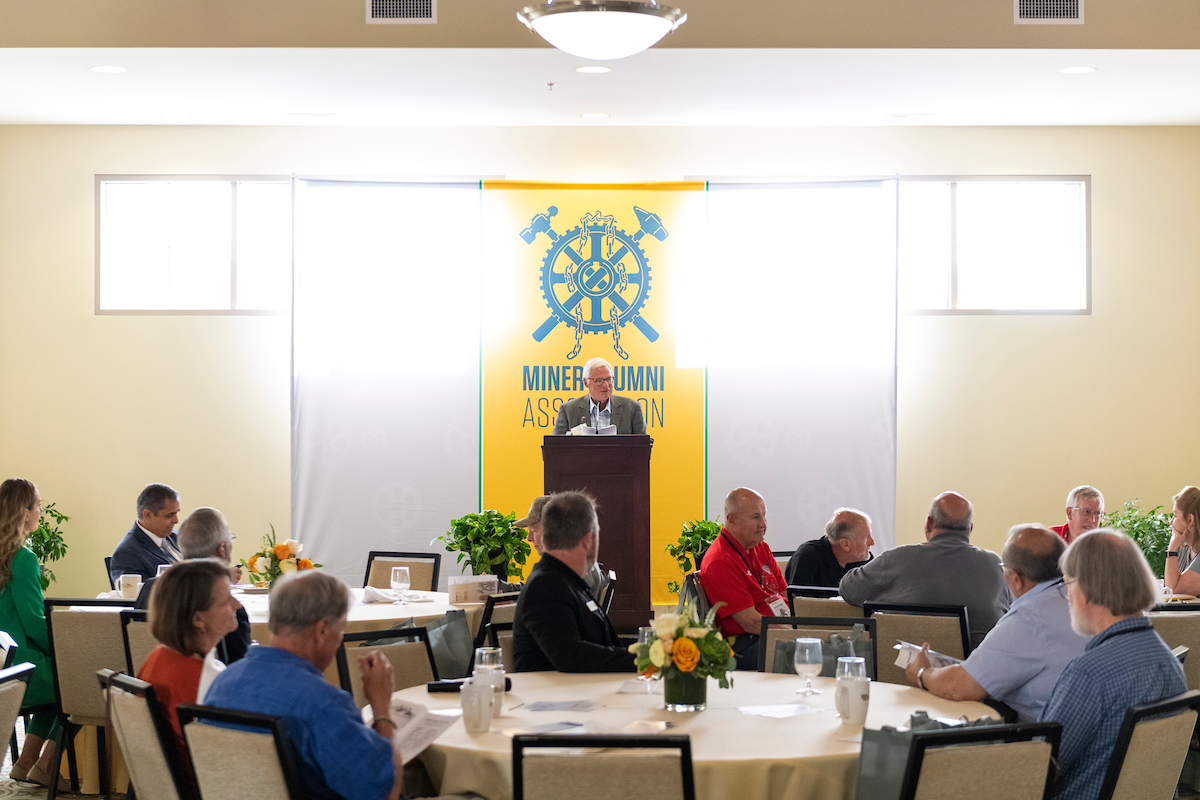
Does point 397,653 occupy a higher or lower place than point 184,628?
lower

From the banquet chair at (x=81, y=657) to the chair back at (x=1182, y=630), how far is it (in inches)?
170

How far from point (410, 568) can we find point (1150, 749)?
16.5 feet

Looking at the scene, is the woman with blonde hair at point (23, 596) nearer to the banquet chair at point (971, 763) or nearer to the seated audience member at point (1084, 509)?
the banquet chair at point (971, 763)

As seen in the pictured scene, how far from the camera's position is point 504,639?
4.48 meters

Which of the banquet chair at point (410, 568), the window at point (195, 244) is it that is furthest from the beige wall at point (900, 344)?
the banquet chair at point (410, 568)

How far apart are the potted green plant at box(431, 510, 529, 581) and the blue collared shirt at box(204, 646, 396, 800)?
142 inches

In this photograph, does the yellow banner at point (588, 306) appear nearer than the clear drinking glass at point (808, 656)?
No

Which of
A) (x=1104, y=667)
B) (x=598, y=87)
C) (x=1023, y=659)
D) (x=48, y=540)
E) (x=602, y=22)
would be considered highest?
(x=598, y=87)

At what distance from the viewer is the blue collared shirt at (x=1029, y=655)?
362cm

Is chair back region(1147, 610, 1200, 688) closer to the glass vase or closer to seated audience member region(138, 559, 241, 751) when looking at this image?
the glass vase

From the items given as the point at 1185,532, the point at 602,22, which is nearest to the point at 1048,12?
the point at 1185,532

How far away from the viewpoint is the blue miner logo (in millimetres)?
9719

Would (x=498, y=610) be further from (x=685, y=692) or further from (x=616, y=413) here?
(x=616, y=413)

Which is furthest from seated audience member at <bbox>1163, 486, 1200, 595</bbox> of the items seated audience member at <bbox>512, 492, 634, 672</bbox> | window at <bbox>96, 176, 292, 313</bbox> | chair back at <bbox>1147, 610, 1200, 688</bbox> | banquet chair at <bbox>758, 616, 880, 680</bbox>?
window at <bbox>96, 176, 292, 313</bbox>
